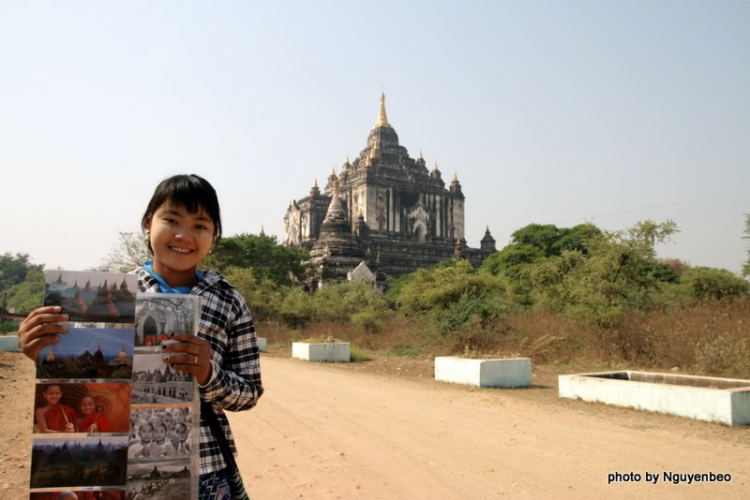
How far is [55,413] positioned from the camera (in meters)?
1.72

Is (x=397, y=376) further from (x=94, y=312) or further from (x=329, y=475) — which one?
(x=94, y=312)

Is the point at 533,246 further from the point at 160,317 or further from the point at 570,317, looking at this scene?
the point at 160,317

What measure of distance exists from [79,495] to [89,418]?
0.70ft

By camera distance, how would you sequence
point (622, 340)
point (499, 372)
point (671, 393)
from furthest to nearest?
point (622, 340) < point (499, 372) < point (671, 393)

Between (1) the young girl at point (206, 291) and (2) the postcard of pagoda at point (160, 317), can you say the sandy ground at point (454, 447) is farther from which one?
(2) the postcard of pagoda at point (160, 317)

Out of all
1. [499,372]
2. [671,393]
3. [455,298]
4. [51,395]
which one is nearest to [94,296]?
[51,395]

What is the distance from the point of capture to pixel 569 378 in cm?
946

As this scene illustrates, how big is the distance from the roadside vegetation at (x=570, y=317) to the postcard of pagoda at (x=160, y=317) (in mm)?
10460

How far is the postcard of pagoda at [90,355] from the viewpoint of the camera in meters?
1.74

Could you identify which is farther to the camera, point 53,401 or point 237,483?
point 237,483

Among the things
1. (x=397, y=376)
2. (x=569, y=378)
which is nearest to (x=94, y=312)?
(x=569, y=378)

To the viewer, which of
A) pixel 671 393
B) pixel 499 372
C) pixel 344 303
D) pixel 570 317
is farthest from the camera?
pixel 344 303

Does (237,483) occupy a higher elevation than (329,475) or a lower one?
higher

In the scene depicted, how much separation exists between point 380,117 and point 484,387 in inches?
1858
